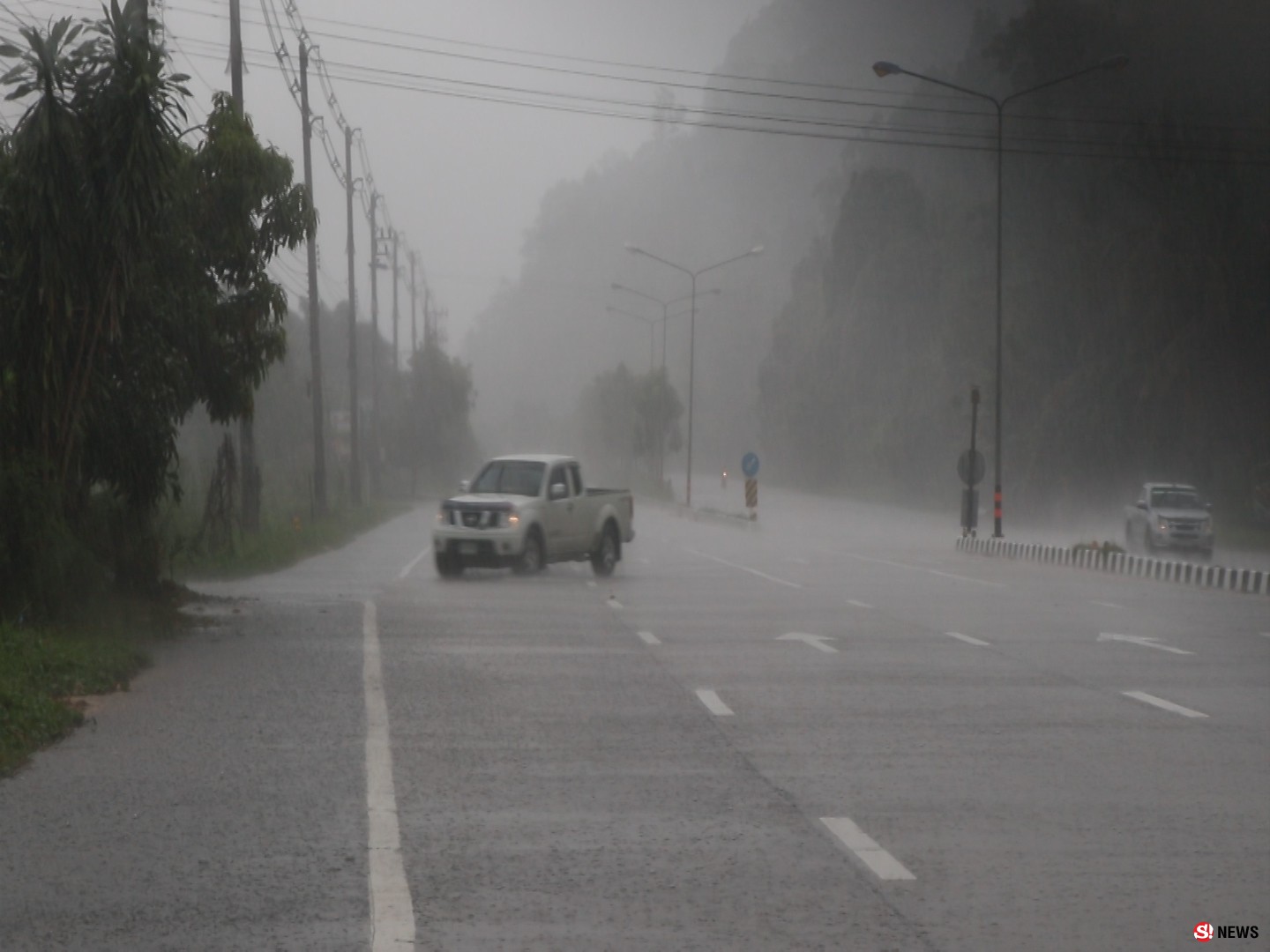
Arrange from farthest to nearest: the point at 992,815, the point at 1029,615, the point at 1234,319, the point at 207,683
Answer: the point at 1234,319 < the point at 1029,615 < the point at 207,683 < the point at 992,815

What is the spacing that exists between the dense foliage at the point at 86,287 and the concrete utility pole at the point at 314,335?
80.4 ft

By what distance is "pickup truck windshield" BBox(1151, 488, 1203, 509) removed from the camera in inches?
1693

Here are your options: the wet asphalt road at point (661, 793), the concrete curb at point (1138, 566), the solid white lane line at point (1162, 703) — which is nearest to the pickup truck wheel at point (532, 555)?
the wet asphalt road at point (661, 793)

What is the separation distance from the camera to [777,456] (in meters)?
114

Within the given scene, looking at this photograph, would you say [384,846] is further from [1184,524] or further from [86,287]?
[1184,524]

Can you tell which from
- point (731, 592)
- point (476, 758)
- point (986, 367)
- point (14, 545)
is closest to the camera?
point (476, 758)

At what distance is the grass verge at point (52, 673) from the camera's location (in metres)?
10.7

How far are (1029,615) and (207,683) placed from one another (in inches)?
450

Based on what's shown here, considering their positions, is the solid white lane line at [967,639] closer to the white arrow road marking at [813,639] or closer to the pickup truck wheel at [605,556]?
the white arrow road marking at [813,639]

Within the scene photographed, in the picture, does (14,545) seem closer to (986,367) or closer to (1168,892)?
(1168,892)

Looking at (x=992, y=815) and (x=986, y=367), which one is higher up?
(x=986, y=367)

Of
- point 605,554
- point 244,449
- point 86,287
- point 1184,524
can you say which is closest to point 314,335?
point 244,449

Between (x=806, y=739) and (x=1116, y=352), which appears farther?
(x=1116, y=352)

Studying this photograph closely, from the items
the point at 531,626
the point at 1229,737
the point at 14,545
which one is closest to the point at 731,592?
the point at 531,626
